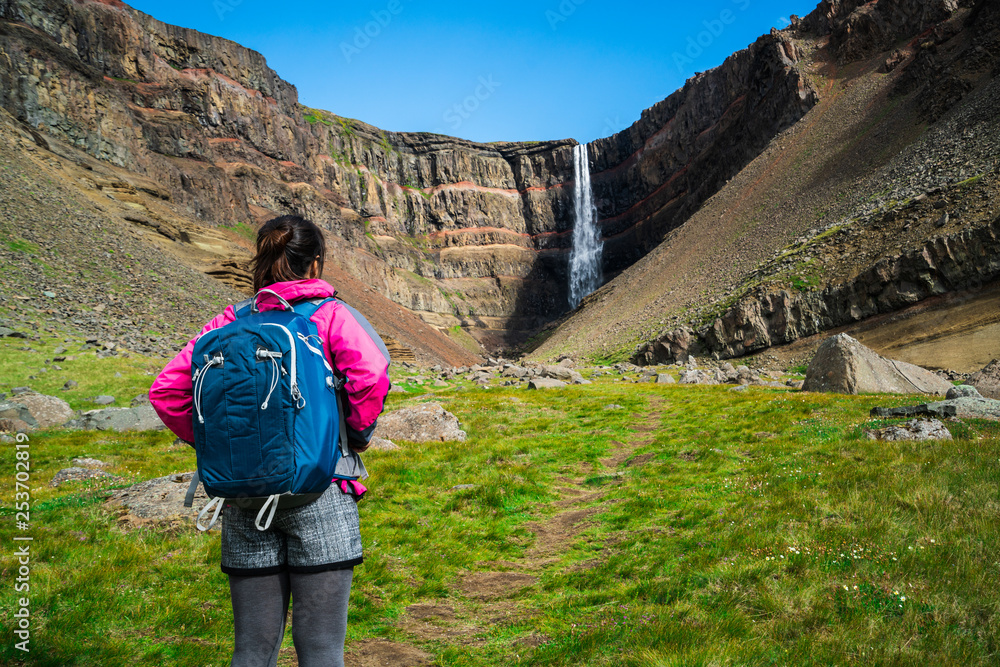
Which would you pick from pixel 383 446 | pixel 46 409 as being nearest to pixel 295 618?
pixel 383 446

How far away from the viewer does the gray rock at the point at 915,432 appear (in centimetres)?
789

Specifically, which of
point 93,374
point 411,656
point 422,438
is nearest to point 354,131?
point 93,374

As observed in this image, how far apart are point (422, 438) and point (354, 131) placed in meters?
112

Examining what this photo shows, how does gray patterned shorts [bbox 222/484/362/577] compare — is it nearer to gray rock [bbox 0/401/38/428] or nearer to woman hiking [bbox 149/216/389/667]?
woman hiking [bbox 149/216/389/667]

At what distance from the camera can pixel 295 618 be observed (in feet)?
7.78

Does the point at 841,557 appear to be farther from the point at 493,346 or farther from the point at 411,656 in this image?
the point at 493,346

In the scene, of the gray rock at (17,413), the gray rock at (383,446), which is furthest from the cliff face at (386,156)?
the gray rock at (383,446)

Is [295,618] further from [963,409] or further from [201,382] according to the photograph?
[963,409]

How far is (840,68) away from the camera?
61469 millimetres

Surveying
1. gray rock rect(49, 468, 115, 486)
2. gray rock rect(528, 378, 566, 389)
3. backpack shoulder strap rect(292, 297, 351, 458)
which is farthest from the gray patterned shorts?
gray rock rect(528, 378, 566, 389)

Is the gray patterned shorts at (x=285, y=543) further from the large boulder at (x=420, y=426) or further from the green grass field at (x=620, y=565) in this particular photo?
the large boulder at (x=420, y=426)

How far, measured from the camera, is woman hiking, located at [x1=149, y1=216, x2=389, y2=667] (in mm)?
2346

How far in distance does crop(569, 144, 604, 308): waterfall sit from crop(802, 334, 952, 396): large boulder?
3524 inches

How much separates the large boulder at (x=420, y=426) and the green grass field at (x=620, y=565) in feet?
7.87
